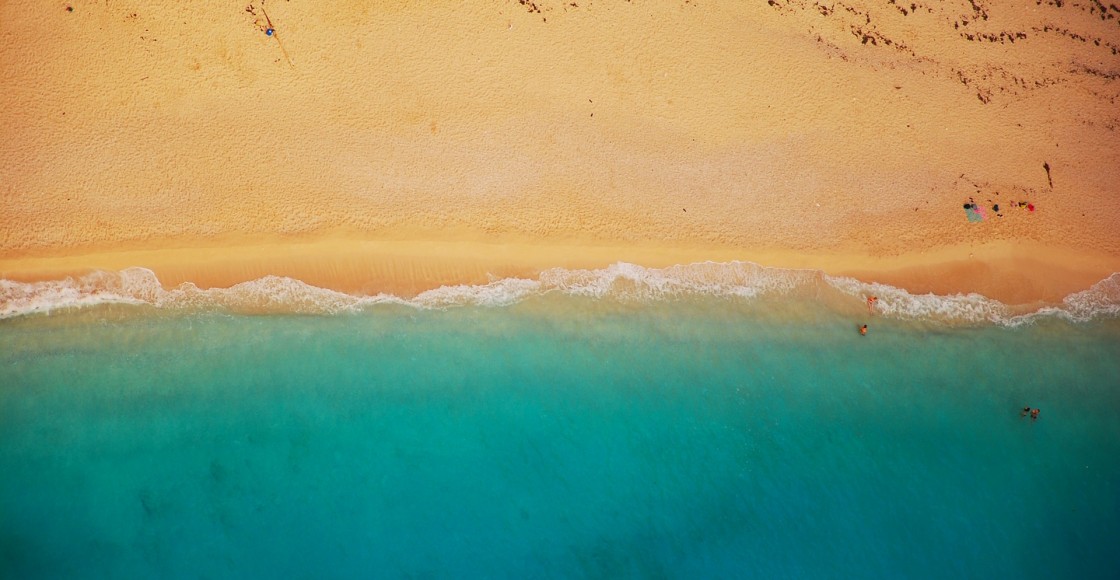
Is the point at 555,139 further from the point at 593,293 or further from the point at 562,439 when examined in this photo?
the point at 562,439

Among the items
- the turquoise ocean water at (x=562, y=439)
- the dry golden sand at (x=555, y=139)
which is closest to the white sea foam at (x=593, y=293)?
the turquoise ocean water at (x=562, y=439)

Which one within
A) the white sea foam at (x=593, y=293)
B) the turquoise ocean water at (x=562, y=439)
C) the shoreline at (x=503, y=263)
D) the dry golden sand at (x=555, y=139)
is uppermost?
the dry golden sand at (x=555, y=139)

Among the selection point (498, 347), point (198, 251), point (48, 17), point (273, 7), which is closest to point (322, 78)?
point (273, 7)

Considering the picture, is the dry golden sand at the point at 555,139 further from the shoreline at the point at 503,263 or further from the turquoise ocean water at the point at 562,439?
the turquoise ocean water at the point at 562,439

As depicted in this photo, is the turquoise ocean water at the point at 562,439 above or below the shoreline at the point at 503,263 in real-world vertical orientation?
below

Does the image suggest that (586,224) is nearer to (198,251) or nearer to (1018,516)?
(198,251)

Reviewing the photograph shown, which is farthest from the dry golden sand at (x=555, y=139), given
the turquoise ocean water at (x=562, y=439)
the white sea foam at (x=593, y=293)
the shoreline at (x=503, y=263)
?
the turquoise ocean water at (x=562, y=439)
